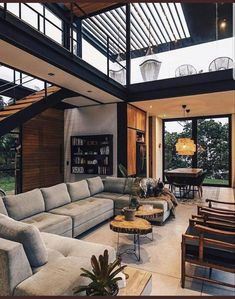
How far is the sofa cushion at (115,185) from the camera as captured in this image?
516cm

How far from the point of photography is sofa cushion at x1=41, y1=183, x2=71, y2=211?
366 centimetres

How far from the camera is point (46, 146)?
23.0ft

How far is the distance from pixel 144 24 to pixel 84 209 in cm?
647

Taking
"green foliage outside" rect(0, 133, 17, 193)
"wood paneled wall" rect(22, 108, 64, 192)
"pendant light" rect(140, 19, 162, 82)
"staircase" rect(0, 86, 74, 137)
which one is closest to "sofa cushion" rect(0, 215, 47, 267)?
"staircase" rect(0, 86, 74, 137)

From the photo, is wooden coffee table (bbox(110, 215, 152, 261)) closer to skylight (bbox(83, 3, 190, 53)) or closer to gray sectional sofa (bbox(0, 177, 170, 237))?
gray sectional sofa (bbox(0, 177, 170, 237))

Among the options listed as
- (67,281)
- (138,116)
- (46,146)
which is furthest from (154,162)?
(67,281)

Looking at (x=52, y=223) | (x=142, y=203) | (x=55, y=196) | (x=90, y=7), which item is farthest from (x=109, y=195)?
(x=90, y=7)

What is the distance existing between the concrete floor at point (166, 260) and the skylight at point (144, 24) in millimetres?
6081

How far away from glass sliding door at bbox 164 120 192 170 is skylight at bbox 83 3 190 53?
3.52m

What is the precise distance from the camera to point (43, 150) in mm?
6883

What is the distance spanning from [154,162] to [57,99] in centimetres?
506

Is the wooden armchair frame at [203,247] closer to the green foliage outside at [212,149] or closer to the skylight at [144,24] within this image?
the skylight at [144,24]

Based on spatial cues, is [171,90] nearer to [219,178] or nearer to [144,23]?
[144,23]

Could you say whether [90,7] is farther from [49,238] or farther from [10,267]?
[10,267]
